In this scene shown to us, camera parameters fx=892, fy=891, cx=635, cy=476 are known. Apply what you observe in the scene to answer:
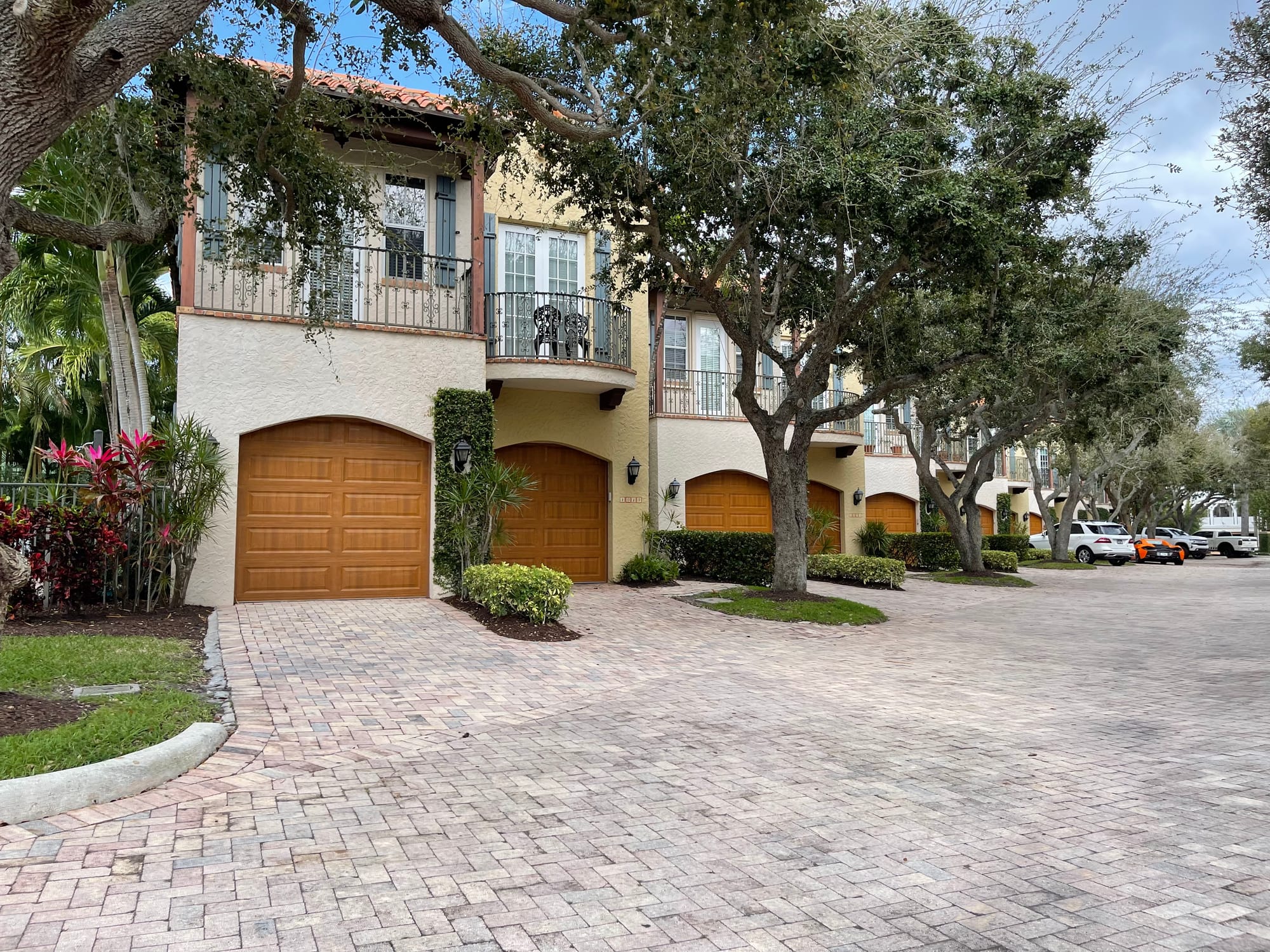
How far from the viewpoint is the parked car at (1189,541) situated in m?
40.2

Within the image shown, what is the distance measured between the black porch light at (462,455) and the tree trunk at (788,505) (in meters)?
4.58

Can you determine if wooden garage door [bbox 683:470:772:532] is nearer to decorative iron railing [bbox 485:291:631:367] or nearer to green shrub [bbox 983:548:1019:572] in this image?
decorative iron railing [bbox 485:291:631:367]

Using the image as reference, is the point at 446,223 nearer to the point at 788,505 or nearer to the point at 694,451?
the point at 788,505

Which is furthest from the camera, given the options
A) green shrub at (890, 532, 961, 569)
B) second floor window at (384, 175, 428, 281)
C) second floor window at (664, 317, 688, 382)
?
green shrub at (890, 532, 961, 569)

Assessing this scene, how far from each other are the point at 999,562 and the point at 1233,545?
1012 inches

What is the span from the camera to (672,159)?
38.0 feet

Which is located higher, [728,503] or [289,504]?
[728,503]

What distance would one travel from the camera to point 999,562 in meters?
24.6

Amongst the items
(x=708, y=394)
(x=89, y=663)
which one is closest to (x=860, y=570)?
(x=708, y=394)

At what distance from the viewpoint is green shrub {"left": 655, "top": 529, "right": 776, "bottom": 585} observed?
1791 cm

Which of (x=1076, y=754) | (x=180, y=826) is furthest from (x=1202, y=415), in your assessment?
(x=180, y=826)

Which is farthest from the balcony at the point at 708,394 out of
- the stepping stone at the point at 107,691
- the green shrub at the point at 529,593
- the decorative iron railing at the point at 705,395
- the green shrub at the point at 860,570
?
the stepping stone at the point at 107,691

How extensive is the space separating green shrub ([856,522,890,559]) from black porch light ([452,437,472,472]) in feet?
43.8

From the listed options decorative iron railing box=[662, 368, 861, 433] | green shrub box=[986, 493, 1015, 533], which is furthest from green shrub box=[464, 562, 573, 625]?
green shrub box=[986, 493, 1015, 533]
